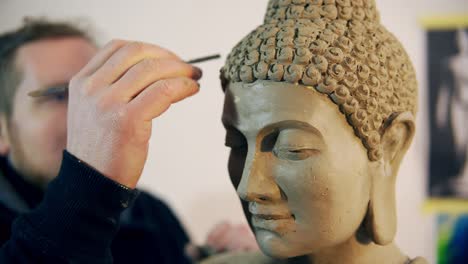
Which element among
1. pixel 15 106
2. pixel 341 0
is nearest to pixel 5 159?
pixel 15 106

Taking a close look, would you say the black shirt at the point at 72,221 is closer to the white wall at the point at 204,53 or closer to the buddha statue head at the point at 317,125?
the buddha statue head at the point at 317,125

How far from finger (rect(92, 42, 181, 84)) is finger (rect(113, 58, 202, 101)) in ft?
0.07

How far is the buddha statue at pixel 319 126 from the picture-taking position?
2.83 ft

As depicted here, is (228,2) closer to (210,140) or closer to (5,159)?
(210,140)

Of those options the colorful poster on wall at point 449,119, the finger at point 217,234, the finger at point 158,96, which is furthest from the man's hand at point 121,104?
the colorful poster on wall at point 449,119

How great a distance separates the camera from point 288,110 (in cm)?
86

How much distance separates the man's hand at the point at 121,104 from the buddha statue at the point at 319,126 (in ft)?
0.43

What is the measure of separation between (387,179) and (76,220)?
60 cm

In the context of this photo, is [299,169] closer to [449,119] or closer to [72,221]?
[72,221]

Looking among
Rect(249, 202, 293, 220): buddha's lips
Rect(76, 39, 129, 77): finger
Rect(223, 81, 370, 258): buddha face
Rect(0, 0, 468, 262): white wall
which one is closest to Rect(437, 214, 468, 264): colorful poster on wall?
Rect(0, 0, 468, 262): white wall

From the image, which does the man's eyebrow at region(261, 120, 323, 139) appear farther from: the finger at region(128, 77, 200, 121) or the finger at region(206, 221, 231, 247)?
the finger at region(206, 221, 231, 247)

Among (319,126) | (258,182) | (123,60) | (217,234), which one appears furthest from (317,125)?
(217,234)

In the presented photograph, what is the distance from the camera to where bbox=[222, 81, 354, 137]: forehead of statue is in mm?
859

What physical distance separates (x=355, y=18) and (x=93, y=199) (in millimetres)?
608
